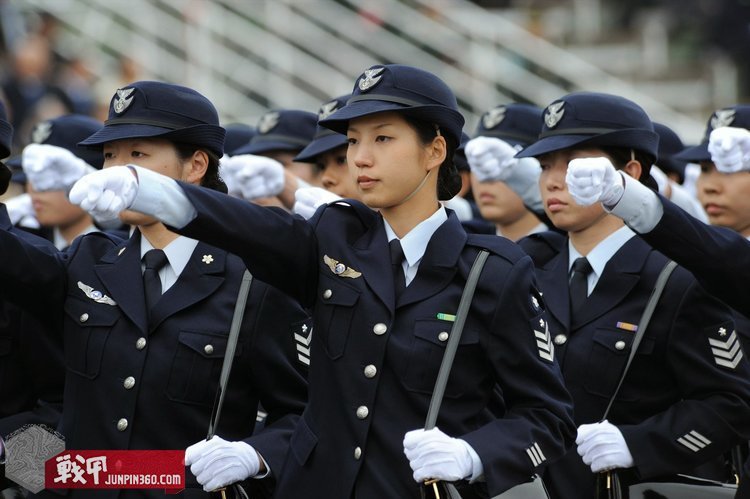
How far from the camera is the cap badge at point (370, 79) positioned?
4301mm

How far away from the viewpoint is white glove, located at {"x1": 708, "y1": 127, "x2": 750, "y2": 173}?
512cm

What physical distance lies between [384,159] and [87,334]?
3.41 ft

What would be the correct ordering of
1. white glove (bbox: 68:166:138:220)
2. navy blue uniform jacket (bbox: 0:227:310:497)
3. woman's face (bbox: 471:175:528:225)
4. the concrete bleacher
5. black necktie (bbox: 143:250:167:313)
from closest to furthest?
white glove (bbox: 68:166:138:220), navy blue uniform jacket (bbox: 0:227:310:497), black necktie (bbox: 143:250:167:313), woman's face (bbox: 471:175:528:225), the concrete bleacher

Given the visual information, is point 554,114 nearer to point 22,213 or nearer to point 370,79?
point 370,79

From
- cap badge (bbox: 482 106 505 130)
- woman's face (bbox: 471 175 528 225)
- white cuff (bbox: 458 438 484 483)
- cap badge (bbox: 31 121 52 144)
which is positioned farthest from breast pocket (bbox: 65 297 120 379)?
cap badge (bbox: 482 106 505 130)

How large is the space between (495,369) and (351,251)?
518mm

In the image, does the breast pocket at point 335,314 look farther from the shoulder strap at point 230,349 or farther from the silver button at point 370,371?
the shoulder strap at point 230,349

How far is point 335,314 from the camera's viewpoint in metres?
4.17

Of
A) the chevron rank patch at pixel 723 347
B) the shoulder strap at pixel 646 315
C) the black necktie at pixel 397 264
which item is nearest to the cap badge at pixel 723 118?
the shoulder strap at pixel 646 315

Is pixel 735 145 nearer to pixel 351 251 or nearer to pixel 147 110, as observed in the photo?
pixel 351 251

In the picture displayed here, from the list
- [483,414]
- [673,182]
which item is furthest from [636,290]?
[673,182]

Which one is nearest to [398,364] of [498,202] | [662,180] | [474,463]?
[474,463]

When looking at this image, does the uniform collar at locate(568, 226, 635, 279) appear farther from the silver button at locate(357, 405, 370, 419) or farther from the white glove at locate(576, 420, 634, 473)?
the silver button at locate(357, 405, 370, 419)

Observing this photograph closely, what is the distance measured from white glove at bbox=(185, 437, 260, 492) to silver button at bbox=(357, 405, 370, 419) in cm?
41
